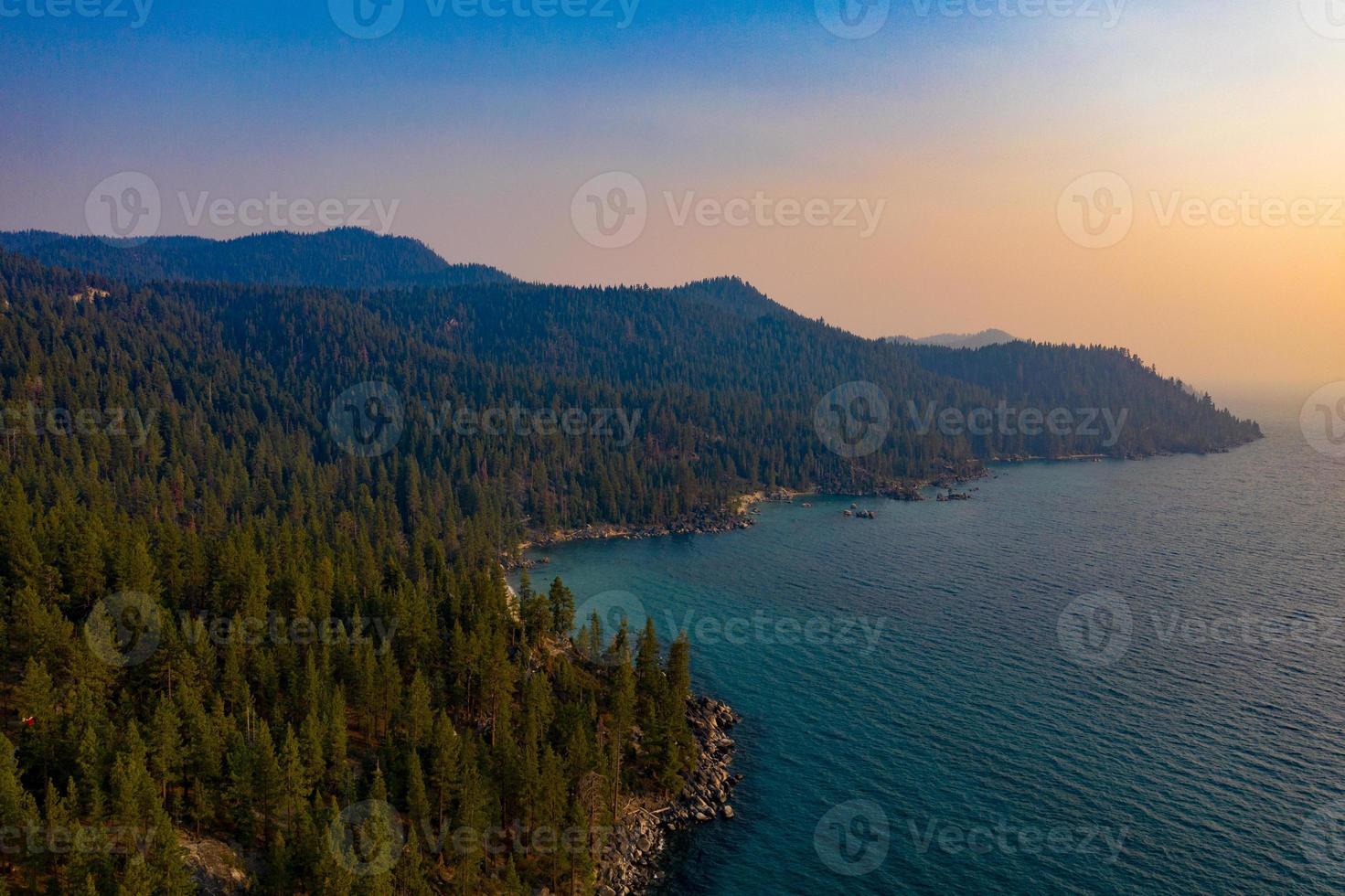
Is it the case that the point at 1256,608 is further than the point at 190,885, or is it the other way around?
the point at 1256,608

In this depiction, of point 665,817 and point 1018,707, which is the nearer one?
point 665,817

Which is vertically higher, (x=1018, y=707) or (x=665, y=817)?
(x=1018, y=707)

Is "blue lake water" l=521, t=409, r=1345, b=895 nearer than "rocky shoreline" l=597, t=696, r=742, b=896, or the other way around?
"rocky shoreline" l=597, t=696, r=742, b=896

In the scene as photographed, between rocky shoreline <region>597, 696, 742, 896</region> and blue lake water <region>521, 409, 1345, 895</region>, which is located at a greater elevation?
blue lake water <region>521, 409, 1345, 895</region>

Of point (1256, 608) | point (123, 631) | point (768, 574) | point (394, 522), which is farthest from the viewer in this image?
point (394, 522)

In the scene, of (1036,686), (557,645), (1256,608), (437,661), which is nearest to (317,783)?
(437,661)

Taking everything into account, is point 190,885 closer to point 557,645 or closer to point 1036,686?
point 557,645
